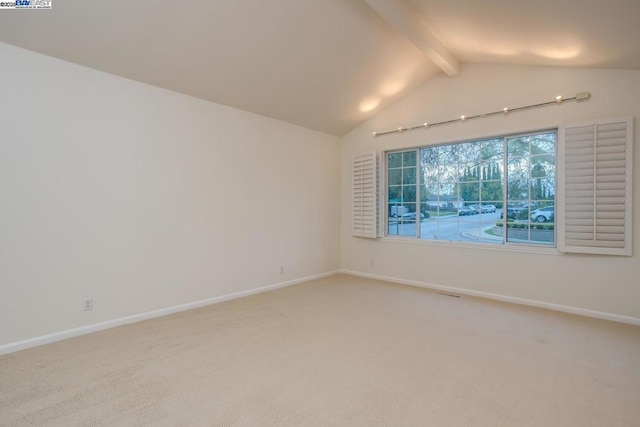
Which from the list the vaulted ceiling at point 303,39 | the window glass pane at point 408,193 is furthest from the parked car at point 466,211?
the vaulted ceiling at point 303,39

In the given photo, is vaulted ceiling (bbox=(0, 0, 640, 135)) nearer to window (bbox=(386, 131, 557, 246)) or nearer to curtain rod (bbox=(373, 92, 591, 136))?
curtain rod (bbox=(373, 92, 591, 136))

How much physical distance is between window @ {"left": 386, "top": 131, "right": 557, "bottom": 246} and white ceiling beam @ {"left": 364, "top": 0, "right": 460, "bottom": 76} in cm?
133

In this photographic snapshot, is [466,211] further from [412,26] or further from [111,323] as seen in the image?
[111,323]

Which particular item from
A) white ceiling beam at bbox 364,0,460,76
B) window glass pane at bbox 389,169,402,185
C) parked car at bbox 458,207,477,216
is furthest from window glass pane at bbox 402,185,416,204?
white ceiling beam at bbox 364,0,460,76

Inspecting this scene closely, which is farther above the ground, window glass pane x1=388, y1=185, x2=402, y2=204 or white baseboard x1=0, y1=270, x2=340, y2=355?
window glass pane x1=388, y1=185, x2=402, y2=204

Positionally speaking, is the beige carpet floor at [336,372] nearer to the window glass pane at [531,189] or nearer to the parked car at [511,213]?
the window glass pane at [531,189]

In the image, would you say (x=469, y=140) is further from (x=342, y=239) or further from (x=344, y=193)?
(x=342, y=239)

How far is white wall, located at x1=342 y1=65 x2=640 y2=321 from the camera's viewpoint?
3.40 metres

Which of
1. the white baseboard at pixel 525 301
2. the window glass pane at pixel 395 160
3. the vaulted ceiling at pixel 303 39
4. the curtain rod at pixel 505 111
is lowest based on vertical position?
the white baseboard at pixel 525 301

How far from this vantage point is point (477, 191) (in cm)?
450

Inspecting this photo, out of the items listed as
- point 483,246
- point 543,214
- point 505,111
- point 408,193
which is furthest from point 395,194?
point 543,214

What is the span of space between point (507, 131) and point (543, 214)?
113cm

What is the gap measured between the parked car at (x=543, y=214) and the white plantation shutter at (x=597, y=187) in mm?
234

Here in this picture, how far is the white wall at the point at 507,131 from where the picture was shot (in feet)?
11.2
